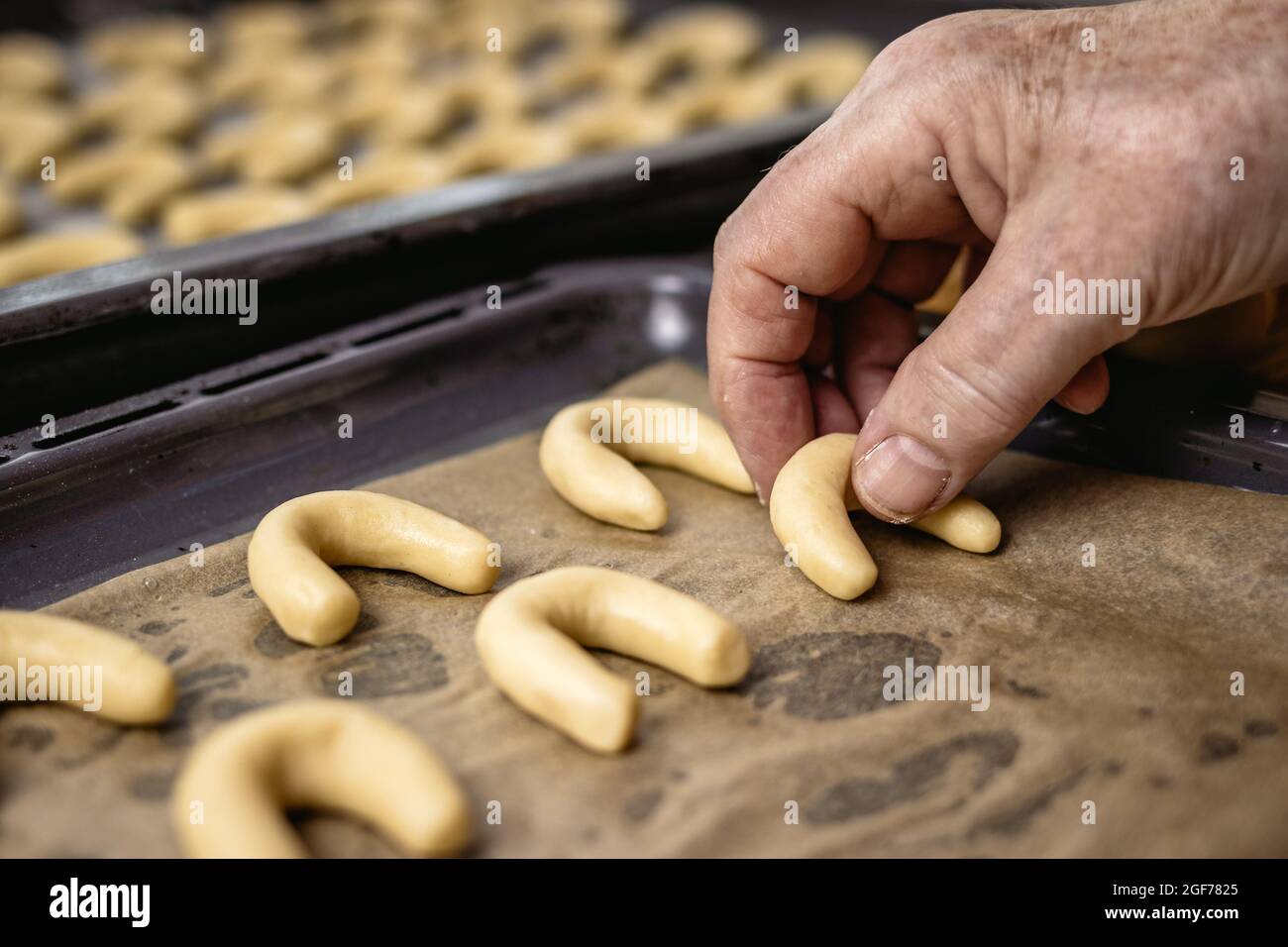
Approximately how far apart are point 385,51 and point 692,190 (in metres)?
1.97

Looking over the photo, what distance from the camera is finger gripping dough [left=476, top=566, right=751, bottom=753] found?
1109 mm

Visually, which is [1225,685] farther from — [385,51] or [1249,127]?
[385,51]

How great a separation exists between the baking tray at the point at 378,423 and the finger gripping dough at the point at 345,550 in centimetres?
21

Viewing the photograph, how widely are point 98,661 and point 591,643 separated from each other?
52 centimetres

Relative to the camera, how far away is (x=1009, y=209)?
1.26 m

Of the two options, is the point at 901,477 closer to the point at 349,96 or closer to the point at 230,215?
the point at 230,215

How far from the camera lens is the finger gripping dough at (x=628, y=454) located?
1.52 meters

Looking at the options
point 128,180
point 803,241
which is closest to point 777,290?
point 803,241

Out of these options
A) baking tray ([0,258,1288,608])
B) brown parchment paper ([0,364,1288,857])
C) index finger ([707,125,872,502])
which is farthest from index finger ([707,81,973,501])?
baking tray ([0,258,1288,608])

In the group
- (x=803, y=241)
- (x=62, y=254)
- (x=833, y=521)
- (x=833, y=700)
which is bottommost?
(x=833, y=700)

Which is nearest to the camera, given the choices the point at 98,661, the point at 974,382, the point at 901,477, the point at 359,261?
the point at 98,661

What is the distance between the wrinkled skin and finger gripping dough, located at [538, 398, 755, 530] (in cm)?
8

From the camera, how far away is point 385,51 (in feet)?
12.3

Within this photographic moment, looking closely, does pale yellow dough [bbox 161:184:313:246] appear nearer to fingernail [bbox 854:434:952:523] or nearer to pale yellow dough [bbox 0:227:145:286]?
pale yellow dough [bbox 0:227:145:286]
